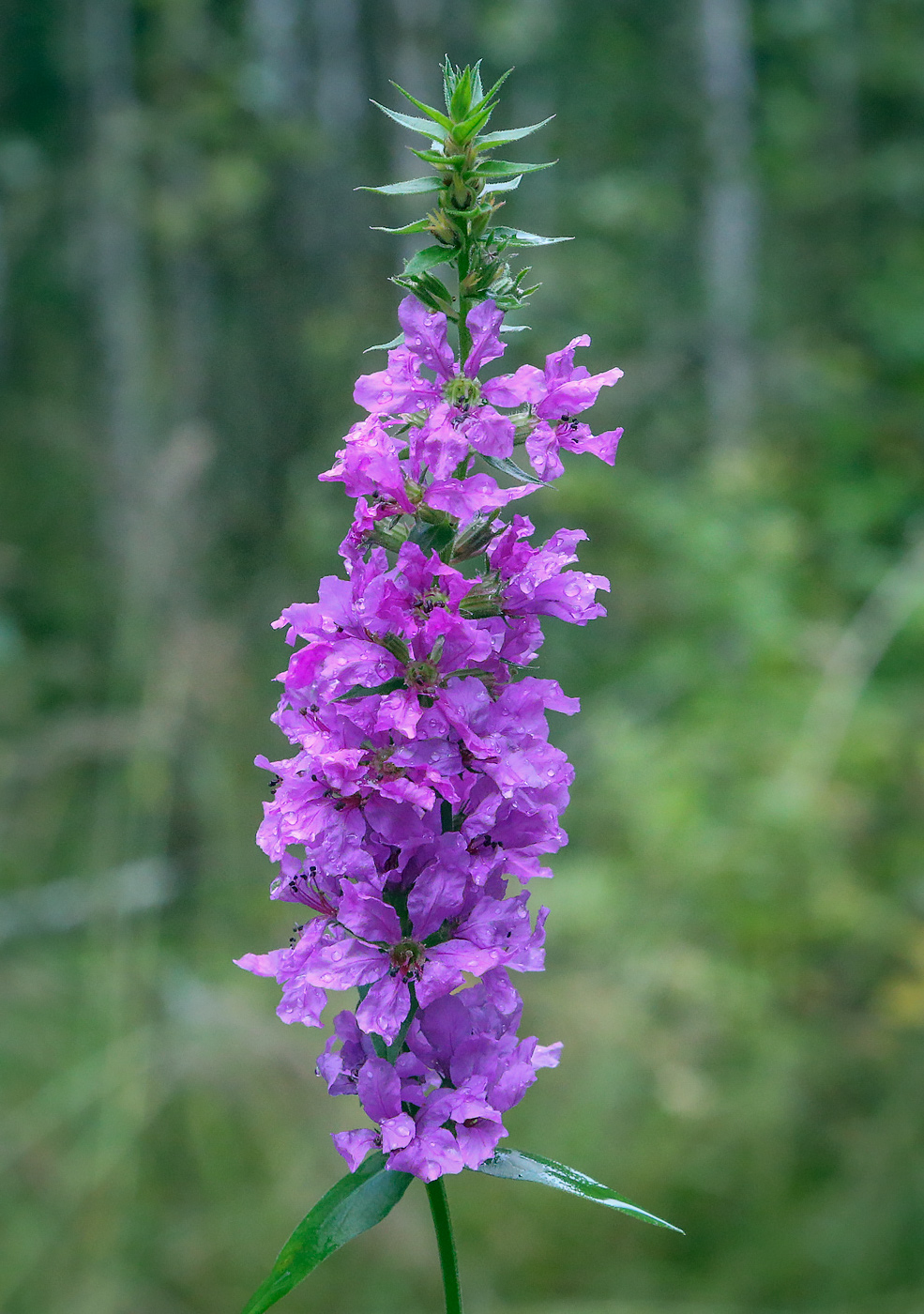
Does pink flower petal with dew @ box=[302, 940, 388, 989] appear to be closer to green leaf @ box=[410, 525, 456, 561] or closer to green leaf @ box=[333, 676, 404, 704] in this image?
green leaf @ box=[333, 676, 404, 704]

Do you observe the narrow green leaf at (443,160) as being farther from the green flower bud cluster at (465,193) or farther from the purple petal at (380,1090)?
the purple petal at (380,1090)

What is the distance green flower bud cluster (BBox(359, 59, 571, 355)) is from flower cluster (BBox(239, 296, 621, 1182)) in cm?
4

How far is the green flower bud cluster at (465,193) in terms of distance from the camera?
1448mm

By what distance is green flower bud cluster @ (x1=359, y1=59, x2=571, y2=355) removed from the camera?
57.0 inches

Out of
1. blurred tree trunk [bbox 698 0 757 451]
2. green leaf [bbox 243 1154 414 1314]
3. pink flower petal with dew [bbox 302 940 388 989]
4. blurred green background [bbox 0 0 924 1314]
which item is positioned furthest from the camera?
blurred tree trunk [bbox 698 0 757 451]

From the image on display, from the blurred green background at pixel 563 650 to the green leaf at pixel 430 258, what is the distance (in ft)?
9.92

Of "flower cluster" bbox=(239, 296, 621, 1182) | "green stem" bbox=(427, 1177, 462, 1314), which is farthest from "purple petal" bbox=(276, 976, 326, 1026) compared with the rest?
"green stem" bbox=(427, 1177, 462, 1314)

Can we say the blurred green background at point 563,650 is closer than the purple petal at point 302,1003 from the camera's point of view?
No

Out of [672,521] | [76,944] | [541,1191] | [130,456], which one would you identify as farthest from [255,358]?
[541,1191]

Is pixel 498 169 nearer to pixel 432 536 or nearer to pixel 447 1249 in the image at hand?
pixel 432 536

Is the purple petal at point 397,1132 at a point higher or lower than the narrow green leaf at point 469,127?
lower

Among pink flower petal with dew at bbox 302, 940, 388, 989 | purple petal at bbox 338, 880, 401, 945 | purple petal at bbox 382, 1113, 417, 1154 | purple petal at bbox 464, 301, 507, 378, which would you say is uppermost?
purple petal at bbox 464, 301, 507, 378

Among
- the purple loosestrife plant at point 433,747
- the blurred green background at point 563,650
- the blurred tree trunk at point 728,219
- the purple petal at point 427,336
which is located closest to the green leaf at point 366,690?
the purple loosestrife plant at point 433,747

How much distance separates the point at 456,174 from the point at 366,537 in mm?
475
